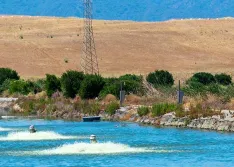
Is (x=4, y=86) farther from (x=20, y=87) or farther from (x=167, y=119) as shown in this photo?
(x=167, y=119)

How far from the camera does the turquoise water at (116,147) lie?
3247cm

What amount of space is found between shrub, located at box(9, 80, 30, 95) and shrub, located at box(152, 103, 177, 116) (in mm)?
26046

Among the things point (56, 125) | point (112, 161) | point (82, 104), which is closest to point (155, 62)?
point (82, 104)

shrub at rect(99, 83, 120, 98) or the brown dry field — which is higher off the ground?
the brown dry field

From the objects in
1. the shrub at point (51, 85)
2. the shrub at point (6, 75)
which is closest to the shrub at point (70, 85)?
the shrub at point (51, 85)

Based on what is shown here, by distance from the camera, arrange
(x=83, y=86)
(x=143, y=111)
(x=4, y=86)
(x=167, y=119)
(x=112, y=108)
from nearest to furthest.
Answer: (x=167, y=119)
(x=143, y=111)
(x=112, y=108)
(x=83, y=86)
(x=4, y=86)

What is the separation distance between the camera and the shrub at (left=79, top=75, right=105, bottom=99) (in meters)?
66.4

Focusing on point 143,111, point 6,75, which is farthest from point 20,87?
point 143,111

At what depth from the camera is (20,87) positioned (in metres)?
79.0

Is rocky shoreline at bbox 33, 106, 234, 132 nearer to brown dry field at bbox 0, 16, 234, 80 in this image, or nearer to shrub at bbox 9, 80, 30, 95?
shrub at bbox 9, 80, 30, 95

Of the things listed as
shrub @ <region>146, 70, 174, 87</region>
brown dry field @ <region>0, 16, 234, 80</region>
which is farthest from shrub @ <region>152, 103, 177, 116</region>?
brown dry field @ <region>0, 16, 234, 80</region>

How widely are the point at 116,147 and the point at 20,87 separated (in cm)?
4336

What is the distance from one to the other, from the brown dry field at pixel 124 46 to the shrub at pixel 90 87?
35092 millimetres

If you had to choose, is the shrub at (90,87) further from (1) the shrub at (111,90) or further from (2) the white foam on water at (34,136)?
(2) the white foam on water at (34,136)
